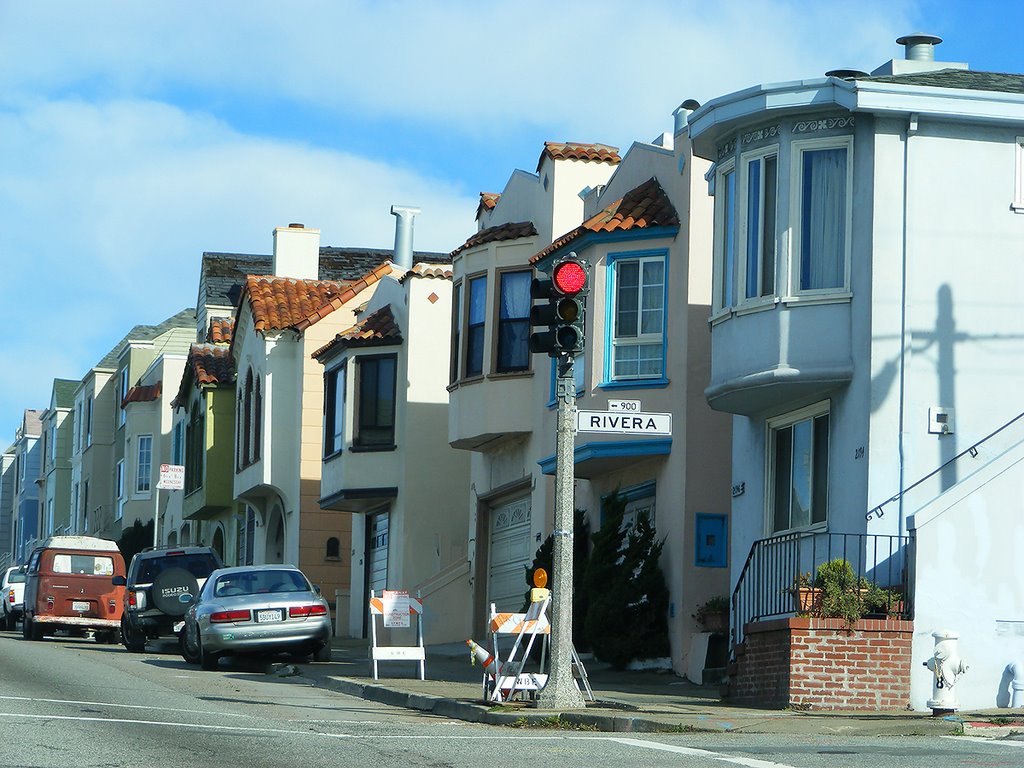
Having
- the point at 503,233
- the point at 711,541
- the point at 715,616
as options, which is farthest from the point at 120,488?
the point at 715,616

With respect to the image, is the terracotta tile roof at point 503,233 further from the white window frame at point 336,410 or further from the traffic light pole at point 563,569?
the traffic light pole at point 563,569

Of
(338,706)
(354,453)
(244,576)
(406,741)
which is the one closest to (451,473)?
(354,453)

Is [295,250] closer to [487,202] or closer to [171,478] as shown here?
Result: [171,478]

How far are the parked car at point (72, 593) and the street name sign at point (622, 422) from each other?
720 inches

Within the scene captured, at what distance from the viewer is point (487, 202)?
31.4m

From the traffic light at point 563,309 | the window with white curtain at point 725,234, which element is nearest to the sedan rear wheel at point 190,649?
the window with white curtain at point 725,234

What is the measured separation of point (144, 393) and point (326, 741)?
158 ft

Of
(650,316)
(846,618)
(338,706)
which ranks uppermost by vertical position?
(650,316)

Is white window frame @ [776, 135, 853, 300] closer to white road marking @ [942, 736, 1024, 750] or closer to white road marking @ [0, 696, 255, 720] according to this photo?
→ white road marking @ [942, 736, 1024, 750]

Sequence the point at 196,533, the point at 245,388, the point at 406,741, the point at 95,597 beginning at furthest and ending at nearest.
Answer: the point at 196,533
the point at 245,388
the point at 95,597
the point at 406,741

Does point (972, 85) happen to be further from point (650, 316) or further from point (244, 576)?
point (244, 576)

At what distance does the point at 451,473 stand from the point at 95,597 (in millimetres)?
7074

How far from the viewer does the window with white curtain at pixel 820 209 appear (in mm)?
18500

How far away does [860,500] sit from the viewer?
58.5 feet
